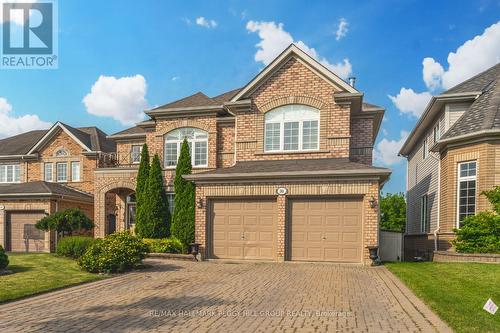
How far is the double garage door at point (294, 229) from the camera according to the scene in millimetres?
13930

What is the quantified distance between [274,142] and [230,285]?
8.62 m

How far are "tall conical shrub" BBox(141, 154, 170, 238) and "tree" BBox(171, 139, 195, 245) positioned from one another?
142 cm

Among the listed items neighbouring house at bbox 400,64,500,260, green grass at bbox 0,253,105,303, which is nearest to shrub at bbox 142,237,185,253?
green grass at bbox 0,253,105,303

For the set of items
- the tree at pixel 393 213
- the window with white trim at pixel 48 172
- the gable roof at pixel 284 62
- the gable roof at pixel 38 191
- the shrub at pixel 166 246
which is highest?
the gable roof at pixel 284 62

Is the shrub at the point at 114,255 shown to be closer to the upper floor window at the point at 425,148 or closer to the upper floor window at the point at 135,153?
the upper floor window at the point at 135,153

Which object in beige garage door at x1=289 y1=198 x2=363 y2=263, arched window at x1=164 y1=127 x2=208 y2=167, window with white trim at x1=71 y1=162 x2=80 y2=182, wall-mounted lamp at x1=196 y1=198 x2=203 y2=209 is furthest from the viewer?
window with white trim at x1=71 y1=162 x2=80 y2=182

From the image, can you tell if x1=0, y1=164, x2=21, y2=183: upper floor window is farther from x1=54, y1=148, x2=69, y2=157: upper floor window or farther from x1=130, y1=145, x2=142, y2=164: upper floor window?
x1=130, y1=145, x2=142, y2=164: upper floor window

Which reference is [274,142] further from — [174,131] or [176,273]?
[176,273]

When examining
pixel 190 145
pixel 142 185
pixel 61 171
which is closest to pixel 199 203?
pixel 190 145

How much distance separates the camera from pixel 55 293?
355 inches

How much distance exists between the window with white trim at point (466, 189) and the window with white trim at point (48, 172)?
26000mm

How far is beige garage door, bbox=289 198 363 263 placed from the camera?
13.9 m

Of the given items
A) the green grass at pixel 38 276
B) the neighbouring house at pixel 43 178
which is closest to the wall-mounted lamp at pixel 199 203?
the green grass at pixel 38 276

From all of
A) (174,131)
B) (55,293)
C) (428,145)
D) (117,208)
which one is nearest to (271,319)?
(55,293)
